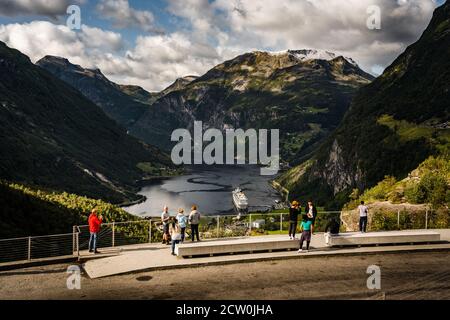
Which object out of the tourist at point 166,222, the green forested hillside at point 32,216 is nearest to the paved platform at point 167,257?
the tourist at point 166,222

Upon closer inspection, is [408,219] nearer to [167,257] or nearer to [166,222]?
[166,222]

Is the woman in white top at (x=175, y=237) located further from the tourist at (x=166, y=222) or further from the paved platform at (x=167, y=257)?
the tourist at (x=166, y=222)

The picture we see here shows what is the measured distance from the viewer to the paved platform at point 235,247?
21812 mm

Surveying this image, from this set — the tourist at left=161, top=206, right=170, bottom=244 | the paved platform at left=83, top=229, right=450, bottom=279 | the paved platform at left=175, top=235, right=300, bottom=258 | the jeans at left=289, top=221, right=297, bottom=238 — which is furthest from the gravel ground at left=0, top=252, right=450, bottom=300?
the tourist at left=161, top=206, right=170, bottom=244

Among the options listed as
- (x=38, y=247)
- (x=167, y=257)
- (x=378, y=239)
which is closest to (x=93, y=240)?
(x=38, y=247)

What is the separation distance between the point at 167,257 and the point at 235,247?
3689mm

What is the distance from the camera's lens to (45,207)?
273ft

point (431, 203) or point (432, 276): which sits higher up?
point (431, 203)

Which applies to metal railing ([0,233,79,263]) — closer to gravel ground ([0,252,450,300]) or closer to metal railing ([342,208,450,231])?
gravel ground ([0,252,450,300])

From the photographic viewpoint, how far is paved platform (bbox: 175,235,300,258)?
71.6ft

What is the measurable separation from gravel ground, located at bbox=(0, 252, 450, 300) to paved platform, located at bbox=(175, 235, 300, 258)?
1.63 m

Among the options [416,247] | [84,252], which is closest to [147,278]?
[84,252]
